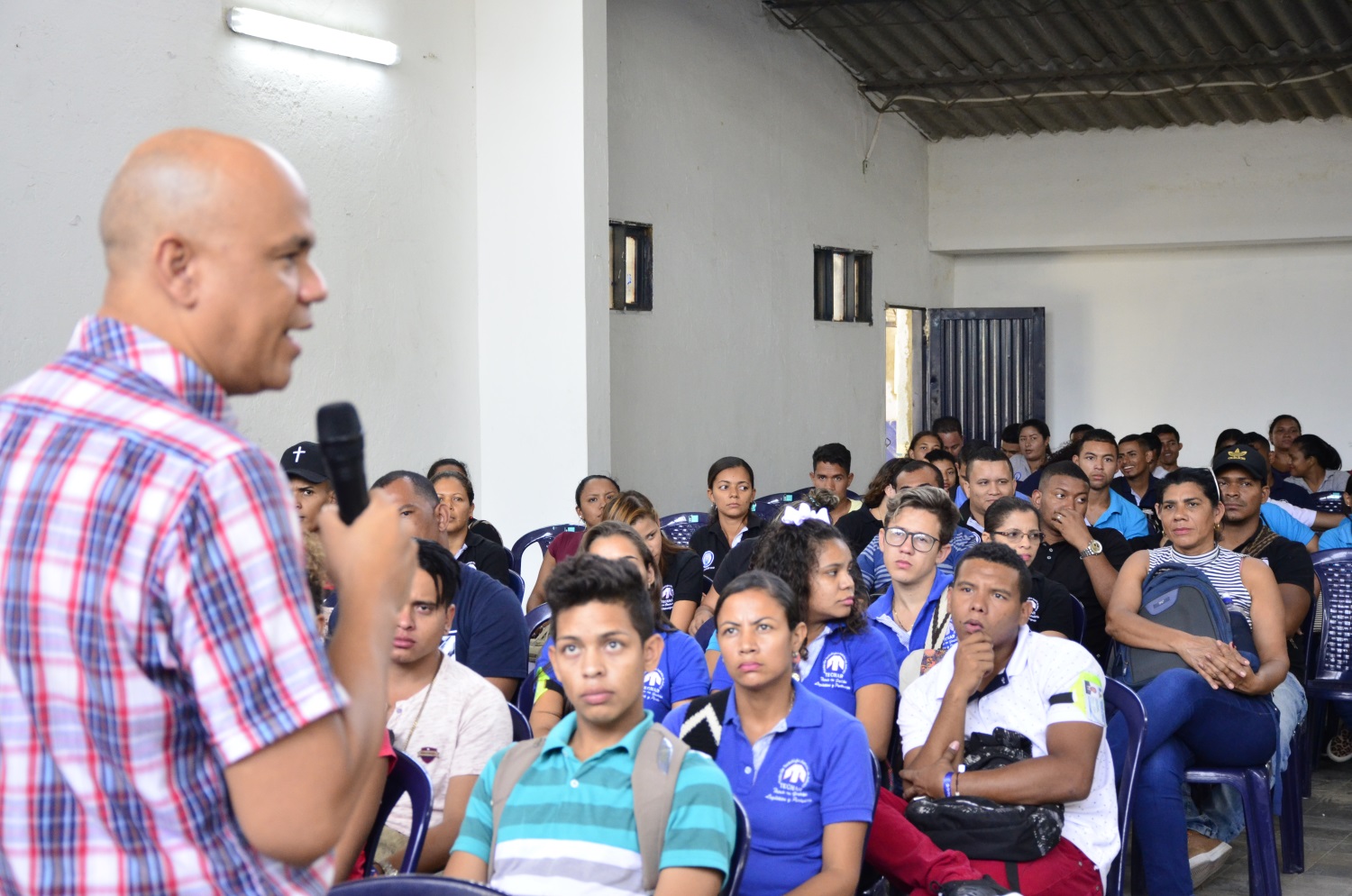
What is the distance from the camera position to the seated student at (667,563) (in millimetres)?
4282

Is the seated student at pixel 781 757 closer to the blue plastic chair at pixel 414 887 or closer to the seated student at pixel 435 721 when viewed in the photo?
the seated student at pixel 435 721

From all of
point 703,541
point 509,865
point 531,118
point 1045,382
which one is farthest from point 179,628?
point 1045,382

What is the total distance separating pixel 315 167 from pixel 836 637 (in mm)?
3326

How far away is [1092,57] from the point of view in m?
9.09

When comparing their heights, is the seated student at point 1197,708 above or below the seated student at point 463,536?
below

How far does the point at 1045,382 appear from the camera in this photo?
1144 centimetres

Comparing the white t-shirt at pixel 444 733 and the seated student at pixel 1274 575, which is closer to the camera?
the white t-shirt at pixel 444 733

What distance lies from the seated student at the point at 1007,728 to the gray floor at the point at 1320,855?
118cm

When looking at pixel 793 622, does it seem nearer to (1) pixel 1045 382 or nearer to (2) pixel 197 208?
(2) pixel 197 208

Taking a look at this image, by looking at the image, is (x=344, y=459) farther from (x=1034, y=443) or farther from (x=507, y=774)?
(x=1034, y=443)

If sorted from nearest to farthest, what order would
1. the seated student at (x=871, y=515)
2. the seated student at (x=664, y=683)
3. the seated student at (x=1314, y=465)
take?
the seated student at (x=664, y=683) < the seated student at (x=871, y=515) < the seated student at (x=1314, y=465)

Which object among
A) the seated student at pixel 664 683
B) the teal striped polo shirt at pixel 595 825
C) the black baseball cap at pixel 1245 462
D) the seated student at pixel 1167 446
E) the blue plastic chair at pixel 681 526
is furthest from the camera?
the seated student at pixel 1167 446

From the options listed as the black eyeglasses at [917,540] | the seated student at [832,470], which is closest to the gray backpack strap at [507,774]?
the black eyeglasses at [917,540]

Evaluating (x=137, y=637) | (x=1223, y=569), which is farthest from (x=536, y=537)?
(x=137, y=637)
